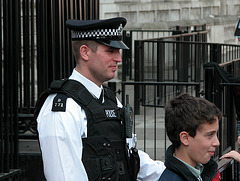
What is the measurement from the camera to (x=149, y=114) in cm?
1163

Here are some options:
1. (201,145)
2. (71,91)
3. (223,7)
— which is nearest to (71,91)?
(71,91)

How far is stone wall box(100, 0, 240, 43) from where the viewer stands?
19.1 meters

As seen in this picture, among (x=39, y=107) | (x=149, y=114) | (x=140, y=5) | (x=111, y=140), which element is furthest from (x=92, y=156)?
(x=140, y=5)

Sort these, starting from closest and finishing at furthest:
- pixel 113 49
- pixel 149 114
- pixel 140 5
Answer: pixel 113 49, pixel 149 114, pixel 140 5

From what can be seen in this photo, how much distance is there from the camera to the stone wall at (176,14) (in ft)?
62.6

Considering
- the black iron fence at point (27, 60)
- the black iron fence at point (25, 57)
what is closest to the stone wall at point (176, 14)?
the black iron fence at point (27, 60)

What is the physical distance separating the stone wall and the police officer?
1491cm

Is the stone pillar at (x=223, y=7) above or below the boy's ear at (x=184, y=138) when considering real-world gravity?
above

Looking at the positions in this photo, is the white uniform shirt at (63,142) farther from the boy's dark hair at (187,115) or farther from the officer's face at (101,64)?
the boy's dark hair at (187,115)

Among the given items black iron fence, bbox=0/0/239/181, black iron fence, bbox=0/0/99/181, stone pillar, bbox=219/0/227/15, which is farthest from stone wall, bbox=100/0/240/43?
black iron fence, bbox=0/0/99/181

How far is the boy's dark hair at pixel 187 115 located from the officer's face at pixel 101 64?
39 cm

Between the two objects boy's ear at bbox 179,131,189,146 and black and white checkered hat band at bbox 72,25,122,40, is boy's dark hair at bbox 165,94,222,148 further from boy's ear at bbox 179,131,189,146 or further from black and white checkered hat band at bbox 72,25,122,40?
black and white checkered hat band at bbox 72,25,122,40

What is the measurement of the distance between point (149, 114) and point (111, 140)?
8032mm

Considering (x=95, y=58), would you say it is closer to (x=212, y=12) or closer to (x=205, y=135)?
(x=205, y=135)
